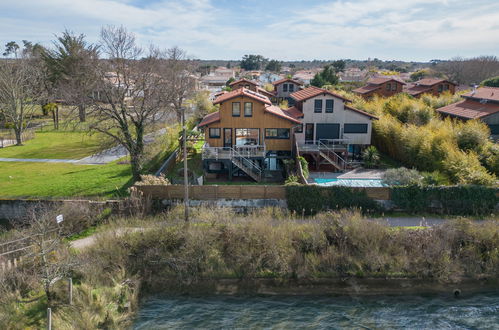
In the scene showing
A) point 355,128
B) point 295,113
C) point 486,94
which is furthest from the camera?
point 486,94

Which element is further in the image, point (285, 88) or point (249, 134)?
point (285, 88)

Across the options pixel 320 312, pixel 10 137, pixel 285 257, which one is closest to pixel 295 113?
pixel 285 257

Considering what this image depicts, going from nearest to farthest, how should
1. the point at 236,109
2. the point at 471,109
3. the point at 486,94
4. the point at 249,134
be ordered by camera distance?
the point at 236,109, the point at 249,134, the point at 471,109, the point at 486,94

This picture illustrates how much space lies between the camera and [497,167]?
27672mm

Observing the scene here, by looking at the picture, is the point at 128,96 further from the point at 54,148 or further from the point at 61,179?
the point at 54,148

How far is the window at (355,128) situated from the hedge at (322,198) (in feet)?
42.3

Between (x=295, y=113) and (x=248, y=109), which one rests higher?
(x=248, y=109)

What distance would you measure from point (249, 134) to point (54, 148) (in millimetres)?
25394

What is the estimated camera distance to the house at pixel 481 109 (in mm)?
35688

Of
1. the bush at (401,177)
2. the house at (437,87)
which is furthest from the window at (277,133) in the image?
the house at (437,87)

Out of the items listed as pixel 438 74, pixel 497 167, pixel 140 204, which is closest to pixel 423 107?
pixel 497 167

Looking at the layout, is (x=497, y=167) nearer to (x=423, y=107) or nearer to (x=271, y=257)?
(x=423, y=107)

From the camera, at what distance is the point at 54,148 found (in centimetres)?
4466

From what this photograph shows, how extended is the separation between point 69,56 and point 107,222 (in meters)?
48.4
